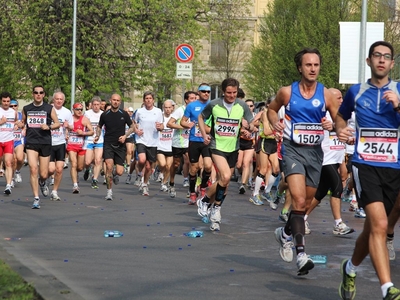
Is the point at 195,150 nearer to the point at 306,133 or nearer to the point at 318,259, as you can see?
the point at 318,259

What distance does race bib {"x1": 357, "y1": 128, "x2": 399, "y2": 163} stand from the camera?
7520mm

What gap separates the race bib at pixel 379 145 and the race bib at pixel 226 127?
5728 mm

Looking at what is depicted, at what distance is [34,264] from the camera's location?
9.23 metres

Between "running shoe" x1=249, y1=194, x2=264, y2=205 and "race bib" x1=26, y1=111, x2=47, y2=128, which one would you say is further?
"running shoe" x1=249, y1=194, x2=264, y2=205

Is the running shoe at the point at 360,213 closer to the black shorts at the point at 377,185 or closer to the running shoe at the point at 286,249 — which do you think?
the running shoe at the point at 286,249

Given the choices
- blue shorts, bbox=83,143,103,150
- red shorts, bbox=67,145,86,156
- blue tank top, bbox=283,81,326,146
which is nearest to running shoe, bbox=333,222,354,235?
blue tank top, bbox=283,81,326,146

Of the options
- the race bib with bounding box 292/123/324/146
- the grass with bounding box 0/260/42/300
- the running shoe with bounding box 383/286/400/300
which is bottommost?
the grass with bounding box 0/260/42/300

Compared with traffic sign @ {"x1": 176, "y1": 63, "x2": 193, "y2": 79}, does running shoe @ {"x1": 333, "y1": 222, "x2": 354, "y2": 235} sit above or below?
below

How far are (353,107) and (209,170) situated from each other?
8.21 meters

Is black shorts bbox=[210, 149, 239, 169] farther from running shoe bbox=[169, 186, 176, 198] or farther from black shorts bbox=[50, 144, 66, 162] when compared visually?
running shoe bbox=[169, 186, 176, 198]

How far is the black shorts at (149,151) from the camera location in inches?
792

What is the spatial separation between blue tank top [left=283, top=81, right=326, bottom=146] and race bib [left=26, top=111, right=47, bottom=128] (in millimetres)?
7827

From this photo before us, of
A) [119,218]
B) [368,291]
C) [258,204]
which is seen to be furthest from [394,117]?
[258,204]

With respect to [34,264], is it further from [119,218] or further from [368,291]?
[119,218]
